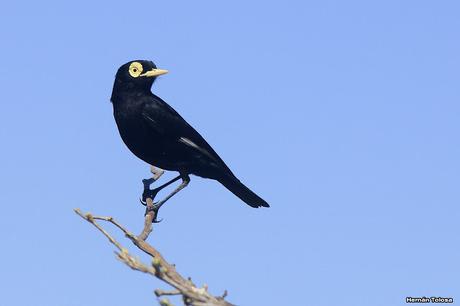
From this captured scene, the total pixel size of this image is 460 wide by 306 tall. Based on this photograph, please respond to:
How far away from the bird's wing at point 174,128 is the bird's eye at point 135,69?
0.36 metres

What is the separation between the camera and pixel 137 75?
9258 millimetres

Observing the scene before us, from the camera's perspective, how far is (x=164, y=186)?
31.0 ft

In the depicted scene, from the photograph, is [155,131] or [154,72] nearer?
[155,131]

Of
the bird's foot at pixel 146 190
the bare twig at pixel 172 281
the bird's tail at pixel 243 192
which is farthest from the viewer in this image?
the bird's tail at pixel 243 192

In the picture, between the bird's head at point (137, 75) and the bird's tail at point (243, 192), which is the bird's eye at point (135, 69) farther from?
the bird's tail at point (243, 192)

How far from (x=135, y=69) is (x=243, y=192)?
2026 mm

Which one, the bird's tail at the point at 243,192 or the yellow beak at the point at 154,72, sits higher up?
the yellow beak at the point at 154,72

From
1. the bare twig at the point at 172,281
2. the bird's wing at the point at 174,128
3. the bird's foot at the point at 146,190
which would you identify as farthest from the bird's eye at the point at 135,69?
the bare twig at the point at 172,281

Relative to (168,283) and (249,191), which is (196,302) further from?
(249,191)

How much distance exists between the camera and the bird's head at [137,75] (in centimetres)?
924

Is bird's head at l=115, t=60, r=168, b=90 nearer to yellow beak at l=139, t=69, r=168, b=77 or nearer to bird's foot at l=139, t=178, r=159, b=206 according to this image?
yellow beak at l=139, t=69, r=168, b=77

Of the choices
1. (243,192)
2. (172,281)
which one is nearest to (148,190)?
(243,192)

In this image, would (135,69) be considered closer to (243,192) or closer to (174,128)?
(174,128)

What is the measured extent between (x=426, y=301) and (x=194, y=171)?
5.50m
